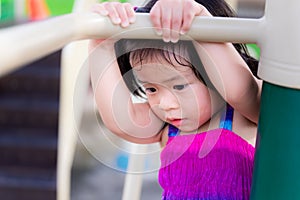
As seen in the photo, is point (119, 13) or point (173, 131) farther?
point (173, 131)

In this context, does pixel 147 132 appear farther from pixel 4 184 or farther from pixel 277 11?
pixel 4 184

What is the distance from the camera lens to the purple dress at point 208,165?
494 mm

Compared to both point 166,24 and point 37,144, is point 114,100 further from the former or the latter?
point 37,144

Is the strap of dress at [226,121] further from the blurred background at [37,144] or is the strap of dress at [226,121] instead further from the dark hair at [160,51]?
the blurred background at [37,144]

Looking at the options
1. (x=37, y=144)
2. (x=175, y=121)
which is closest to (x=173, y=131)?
(x=175, y=121)

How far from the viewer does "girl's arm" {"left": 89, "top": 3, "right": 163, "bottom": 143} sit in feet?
1.57

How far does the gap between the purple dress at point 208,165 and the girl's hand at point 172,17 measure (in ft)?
0.39

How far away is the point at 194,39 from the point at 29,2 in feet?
6.39

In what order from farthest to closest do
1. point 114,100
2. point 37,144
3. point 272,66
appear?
point 37,144 < point 114,100 < point 272,66

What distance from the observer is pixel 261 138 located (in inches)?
16.4

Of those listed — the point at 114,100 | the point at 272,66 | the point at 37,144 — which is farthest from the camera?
the point at 37,144

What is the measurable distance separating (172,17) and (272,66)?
3.3 inches

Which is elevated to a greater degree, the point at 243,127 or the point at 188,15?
the point at 188,15

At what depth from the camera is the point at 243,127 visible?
52cm
